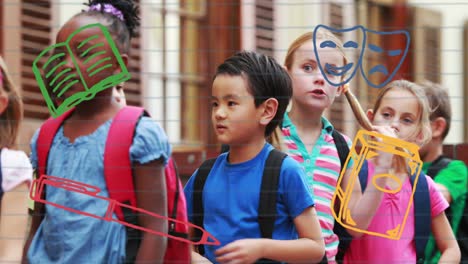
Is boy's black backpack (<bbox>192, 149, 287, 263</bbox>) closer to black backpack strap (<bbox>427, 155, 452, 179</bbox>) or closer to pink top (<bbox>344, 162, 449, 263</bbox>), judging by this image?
pink top (<bbox>344, 162, 449, 263</bbox>)

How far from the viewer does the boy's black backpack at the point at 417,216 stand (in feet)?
15.1

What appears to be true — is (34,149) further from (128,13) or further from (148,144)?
(128,13)

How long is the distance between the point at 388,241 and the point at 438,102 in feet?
2.64

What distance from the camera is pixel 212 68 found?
9.15 meters

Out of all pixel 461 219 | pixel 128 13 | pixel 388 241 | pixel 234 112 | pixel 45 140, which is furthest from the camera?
pixel 461 219

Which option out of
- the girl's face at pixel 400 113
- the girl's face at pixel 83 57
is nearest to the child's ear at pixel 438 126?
the girl's face at pixel 400 113

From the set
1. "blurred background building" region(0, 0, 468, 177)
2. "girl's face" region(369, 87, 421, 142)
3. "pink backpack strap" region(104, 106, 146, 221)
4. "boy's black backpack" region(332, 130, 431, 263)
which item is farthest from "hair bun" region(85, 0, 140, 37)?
"blurred background building" region(0, 0, 468, 177)

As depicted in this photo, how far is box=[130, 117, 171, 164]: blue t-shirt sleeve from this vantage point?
3957 millimetres

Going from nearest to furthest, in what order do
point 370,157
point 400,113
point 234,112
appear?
point 234,112
point 370,157
point 400,113

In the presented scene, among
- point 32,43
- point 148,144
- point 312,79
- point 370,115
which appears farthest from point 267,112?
point 32,43

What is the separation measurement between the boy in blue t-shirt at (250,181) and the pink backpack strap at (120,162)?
0.99 ft

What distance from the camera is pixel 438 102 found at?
5301 mm

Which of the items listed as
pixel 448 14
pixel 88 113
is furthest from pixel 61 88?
pixel 448 14

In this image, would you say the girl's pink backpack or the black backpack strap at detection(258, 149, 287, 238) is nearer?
the girl's pink backpack
